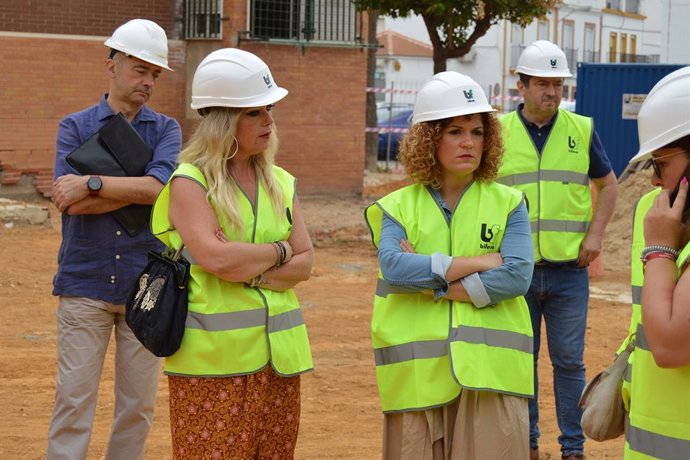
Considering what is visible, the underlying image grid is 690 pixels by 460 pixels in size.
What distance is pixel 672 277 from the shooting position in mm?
3486

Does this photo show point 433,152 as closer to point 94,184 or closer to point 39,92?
point 94,184

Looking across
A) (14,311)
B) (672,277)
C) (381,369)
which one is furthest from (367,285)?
(672,277)

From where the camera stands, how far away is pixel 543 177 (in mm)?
6965

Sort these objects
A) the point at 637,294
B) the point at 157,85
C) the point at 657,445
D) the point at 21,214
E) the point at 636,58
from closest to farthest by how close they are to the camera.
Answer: the point at 657,445, the point at 637,294, the point at 21,214, the point at 157,85, the point at 636,58

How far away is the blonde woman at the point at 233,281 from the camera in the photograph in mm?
4691

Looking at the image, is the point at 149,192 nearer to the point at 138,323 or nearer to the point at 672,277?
the point at 138,323

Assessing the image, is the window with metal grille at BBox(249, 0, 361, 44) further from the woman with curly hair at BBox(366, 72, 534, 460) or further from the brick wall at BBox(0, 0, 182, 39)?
the woman with curly hair at BBox(366, 72, 534, 460)

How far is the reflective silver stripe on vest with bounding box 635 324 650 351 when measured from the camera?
3633mm

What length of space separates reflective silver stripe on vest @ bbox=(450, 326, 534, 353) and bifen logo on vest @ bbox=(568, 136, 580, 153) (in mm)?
2484

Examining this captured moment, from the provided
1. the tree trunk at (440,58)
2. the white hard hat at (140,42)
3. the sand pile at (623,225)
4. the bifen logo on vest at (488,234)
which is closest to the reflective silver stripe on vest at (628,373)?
the bifen logo on vest at (488,234)

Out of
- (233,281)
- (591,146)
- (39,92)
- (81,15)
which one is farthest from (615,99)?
(233,281)

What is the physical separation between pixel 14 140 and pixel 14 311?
29.3ft

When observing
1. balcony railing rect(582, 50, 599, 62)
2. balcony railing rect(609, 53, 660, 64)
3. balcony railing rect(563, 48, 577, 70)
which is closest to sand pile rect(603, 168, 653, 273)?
balcony railing rect(609, 53, 660, 64)

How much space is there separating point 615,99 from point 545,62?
560 inches
